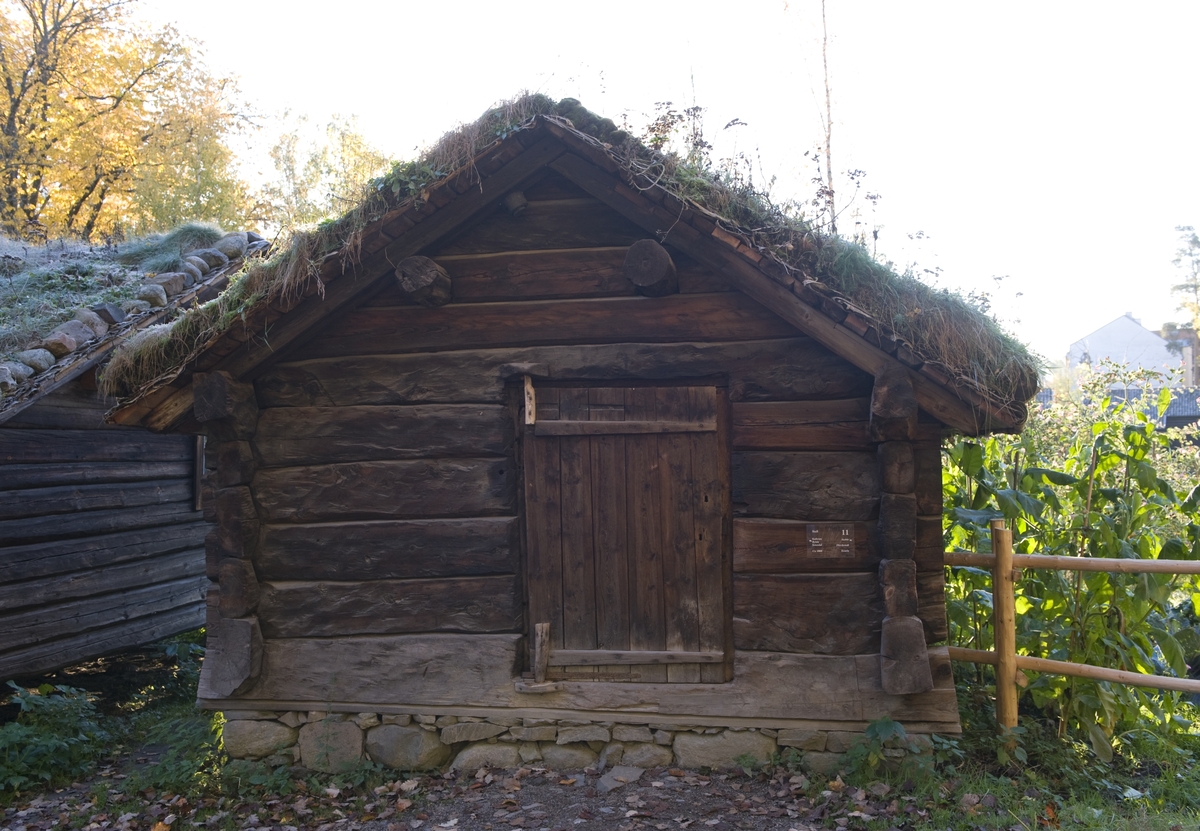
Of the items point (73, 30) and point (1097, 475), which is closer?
point (1097, 475)

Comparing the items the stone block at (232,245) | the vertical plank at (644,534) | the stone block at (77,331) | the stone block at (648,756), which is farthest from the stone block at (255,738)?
the stone block at (232,245)

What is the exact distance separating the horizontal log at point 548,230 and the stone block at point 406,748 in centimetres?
307

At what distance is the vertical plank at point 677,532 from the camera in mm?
5000

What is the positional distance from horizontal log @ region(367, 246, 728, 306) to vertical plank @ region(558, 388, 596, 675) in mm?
670

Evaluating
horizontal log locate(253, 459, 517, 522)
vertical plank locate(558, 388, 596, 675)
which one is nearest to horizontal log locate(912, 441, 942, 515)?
vertical plank locate(558, 388, 596, 675)

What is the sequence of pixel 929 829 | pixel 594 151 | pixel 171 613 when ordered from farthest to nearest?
pixel 171 613
pixel 594 151
pixel 929 829

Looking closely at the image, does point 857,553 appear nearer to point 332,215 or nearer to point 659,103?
point 659,103

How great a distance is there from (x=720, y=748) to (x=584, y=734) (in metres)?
0.84

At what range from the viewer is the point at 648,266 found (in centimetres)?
480

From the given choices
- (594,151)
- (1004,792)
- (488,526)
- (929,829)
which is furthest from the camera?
(488,526)

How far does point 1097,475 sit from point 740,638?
288cm

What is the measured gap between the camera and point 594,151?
471 centimetres

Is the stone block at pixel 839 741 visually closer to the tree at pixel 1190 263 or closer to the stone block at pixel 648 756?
the stone block at pixel 648 756

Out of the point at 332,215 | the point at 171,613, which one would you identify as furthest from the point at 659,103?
the point at 171,613
